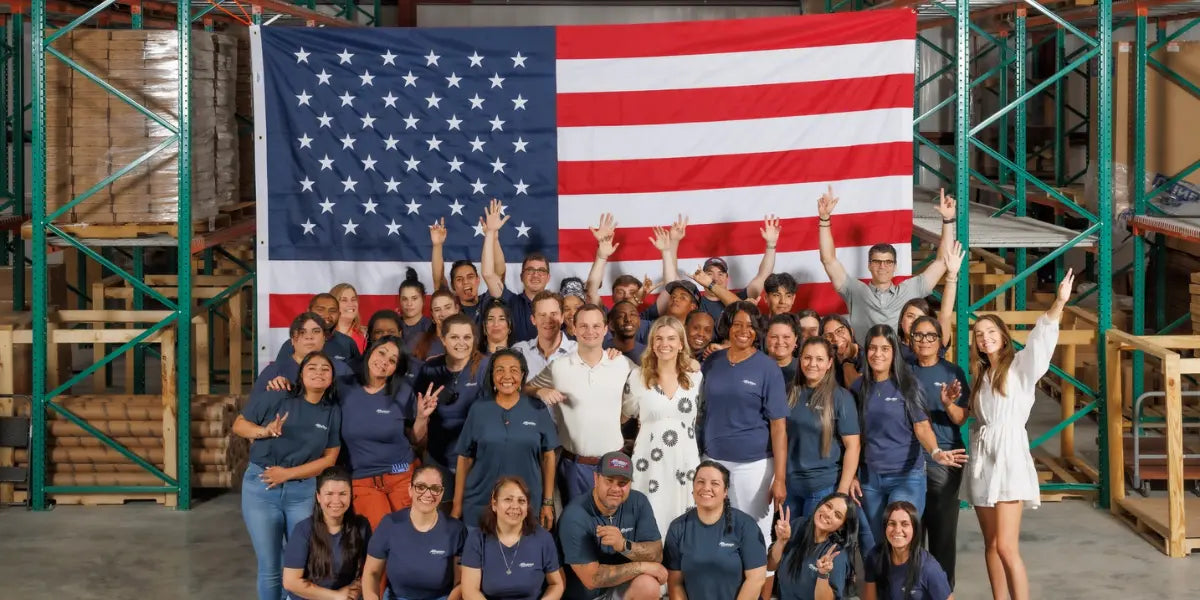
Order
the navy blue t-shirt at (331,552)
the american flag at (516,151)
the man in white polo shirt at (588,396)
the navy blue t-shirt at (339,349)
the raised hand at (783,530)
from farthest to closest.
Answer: the american flag at (516,151) < the navy blue t-shirt at (339,349) < the man in white polo shirt at (588,396) < the raised hand at (783,530) < the navy blue t-shirt at (331,552)

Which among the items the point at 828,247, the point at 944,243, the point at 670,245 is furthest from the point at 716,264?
the point at 944,243

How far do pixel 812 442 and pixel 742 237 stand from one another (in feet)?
9.17

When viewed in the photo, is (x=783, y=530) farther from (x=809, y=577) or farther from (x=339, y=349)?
(x=339, y=349)

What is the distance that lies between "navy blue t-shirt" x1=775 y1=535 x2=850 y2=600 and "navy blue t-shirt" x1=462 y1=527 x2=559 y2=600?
1312mm

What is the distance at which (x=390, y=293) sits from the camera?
1145 centimetres

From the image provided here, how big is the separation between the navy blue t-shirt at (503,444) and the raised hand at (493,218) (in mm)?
2738

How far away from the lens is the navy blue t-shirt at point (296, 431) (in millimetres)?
8609

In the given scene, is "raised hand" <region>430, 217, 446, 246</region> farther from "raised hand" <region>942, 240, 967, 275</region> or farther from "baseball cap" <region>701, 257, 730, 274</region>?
"raised hand" <region>942, 240, 967, 275</region>

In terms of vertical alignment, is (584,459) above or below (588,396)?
below

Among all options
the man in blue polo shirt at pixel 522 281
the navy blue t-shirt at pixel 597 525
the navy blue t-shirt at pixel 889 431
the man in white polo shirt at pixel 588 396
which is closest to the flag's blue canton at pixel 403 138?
the man in blue polo shirt at pixel 522 281

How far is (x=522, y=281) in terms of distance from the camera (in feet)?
35.3

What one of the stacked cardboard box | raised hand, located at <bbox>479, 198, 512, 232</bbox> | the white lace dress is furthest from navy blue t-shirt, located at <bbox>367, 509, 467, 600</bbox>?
the stacked cardboard box

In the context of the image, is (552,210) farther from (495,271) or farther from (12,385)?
(12,385)

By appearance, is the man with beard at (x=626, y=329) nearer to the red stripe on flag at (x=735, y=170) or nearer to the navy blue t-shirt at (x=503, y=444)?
the navy blue t-shirt at (x=503, y=444)
